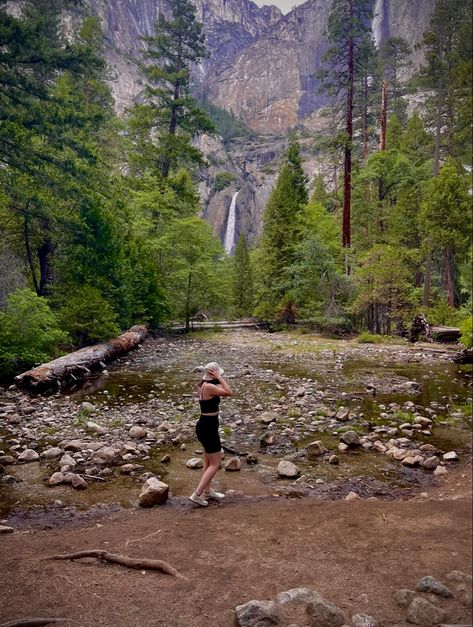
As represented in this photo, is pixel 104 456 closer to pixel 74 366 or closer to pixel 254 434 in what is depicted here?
pixel 254 434

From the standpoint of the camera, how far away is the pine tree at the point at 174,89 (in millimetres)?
28359

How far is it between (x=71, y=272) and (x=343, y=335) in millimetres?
14553

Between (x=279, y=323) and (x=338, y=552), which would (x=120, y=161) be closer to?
(x=279, y=323)

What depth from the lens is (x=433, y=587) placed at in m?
2.13

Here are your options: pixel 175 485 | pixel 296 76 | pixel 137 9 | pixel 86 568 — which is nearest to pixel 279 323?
pixel 137 9

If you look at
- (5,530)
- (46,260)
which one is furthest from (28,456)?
(46,260)

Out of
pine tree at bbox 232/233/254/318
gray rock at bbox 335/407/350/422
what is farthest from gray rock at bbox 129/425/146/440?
pine tree at bbox 232/233/254/318

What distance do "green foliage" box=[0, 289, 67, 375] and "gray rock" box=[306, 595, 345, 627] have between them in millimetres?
12202

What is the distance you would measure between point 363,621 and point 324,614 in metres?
0.23

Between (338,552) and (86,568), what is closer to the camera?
(338,552)

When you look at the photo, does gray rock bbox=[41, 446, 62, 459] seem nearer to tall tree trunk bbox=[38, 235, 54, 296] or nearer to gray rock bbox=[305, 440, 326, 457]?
gray rock bbox=[305, 440, 326, 457]

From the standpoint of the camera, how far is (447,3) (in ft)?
8.91

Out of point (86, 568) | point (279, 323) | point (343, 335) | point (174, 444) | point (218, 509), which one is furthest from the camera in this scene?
point (279, 323)

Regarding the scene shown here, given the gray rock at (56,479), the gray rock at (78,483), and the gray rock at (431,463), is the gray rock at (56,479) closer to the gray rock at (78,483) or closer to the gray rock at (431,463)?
the gray rock at (78,483)
